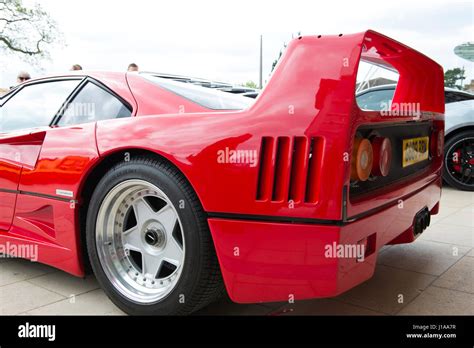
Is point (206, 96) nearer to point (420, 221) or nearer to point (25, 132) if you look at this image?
point (25, 132)

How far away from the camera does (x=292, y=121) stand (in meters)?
1.80

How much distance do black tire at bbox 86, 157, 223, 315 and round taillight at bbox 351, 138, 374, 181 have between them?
0.69 m

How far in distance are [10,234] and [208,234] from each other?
156 cm

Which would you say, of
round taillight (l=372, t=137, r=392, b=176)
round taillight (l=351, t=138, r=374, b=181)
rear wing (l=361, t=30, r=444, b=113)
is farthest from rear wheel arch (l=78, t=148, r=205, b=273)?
rear wing (l=361, t=30, r=444, b=113)

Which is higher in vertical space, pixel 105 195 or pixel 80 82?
pixel 80 82

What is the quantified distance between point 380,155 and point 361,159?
0.21 metres

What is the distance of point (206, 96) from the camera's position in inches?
95.4

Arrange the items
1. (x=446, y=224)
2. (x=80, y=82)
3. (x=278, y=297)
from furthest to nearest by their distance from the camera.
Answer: (x=446, y=224) → (x=80, y=82) → (x=278, y=297)

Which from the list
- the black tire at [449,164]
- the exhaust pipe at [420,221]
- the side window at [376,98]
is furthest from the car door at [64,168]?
the black tire at [449,164]

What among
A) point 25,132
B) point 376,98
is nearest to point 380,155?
point 25,132

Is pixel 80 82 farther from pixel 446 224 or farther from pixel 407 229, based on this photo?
pixel 446 224

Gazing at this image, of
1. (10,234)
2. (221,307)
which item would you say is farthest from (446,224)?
(10,234)

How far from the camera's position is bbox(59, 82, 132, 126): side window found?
2465 millimetres
